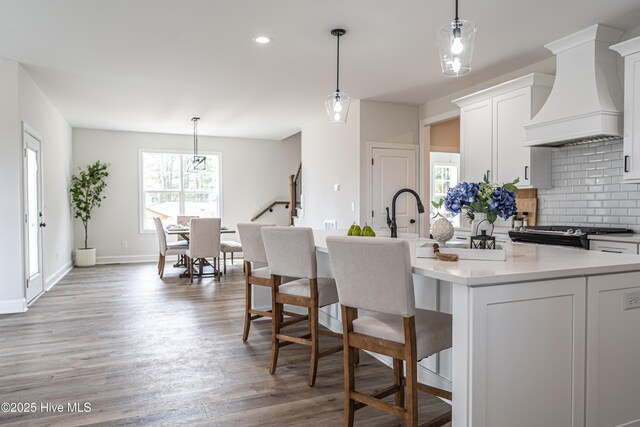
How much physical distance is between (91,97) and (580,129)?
5860mm

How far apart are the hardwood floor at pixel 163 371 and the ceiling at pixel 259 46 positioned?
2.61m

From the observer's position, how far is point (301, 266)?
278cm

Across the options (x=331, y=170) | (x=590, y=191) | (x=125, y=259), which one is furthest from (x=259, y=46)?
(x=125, y=259)

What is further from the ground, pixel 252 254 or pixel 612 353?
pixel 252 254

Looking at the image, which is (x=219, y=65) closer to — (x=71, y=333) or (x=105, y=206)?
(x=71, y=333)

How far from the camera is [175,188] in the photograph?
9219 mm

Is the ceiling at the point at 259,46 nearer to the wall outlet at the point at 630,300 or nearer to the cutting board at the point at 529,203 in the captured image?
the cutting board at the point at 529,203

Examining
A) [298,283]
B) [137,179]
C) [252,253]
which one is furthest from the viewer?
[137,179]

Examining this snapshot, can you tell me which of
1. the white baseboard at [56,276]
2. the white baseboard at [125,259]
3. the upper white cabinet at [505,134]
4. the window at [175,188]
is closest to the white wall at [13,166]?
the white baseboard at [56,276]

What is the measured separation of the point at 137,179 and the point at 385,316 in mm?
7933

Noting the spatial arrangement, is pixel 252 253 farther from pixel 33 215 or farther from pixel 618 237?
pixel 33 215

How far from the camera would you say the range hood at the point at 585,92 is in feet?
11.6

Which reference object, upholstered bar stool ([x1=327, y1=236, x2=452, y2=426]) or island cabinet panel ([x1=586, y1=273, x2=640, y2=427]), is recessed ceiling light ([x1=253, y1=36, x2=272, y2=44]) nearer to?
upholstered bar stool ([x1=327, y1=236, x2=452, y2=426])

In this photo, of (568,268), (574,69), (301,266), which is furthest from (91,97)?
(568,268)
